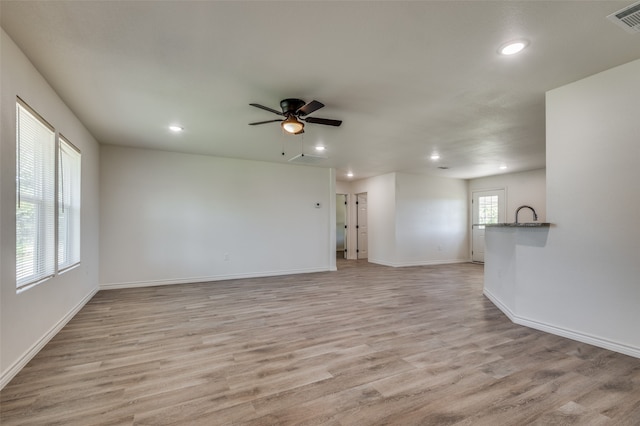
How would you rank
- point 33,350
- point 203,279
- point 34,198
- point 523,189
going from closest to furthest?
point 33,350 → point 34,198 → point 203,279 → point 523,189

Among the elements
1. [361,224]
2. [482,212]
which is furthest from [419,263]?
[482,212]

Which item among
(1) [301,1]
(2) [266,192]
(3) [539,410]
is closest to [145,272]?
(2) [266,192]

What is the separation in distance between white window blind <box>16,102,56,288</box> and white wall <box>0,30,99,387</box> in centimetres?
12

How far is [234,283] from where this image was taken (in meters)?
5.57

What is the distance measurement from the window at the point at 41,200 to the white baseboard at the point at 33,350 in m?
0.55

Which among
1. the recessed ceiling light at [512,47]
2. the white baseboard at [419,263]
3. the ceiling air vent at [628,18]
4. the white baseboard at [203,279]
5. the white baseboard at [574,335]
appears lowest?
the white baseboard at [419,263]

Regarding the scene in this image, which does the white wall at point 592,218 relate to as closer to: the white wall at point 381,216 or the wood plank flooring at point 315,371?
the wood plank flooring at point 315,371

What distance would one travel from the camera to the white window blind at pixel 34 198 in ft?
7.83

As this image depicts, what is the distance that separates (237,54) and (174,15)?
1.71ft

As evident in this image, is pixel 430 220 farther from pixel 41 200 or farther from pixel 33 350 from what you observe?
pixel 33 350

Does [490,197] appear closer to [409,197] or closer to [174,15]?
Answer: [409,197]

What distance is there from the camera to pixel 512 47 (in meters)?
2.22

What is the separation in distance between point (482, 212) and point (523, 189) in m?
1.25

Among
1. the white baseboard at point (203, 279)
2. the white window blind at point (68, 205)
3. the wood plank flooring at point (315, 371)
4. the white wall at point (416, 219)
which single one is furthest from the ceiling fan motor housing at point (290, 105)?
the white wall at point (416, 219)
